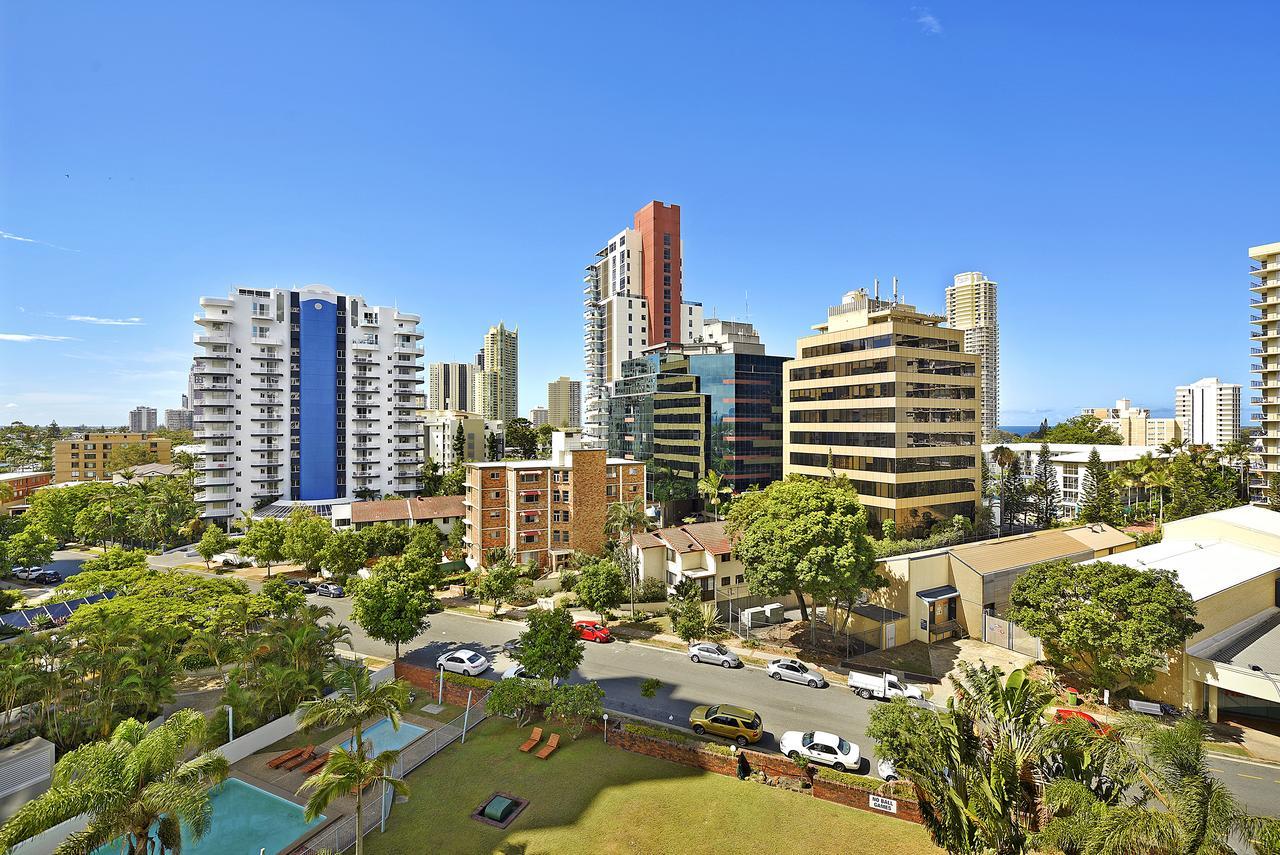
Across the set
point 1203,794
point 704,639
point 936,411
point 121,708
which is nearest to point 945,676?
point 704,639

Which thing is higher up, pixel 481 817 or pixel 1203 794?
pixel 1203 794

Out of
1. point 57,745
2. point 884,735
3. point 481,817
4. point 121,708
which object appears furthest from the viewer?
point 121,708

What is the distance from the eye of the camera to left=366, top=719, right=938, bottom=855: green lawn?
67.3 feet

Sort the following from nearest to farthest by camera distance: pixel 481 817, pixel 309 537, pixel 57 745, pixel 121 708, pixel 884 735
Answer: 1. pixel 884 735
2. pixel 481 817
3. pixel 57 745
4. pixel 121 708
5. pixel 309 537

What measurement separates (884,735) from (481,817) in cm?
1519

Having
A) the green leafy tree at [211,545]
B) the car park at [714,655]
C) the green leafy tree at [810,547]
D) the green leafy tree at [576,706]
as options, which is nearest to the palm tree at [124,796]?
the green leafy tree at [576,706]

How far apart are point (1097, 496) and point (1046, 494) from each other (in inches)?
206

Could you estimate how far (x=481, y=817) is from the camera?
72.8 ft

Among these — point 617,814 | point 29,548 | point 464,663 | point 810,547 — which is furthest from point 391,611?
point 29,548

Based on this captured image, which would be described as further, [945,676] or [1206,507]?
[1206,507]

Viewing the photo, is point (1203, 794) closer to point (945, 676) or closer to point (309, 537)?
point (945, 676)

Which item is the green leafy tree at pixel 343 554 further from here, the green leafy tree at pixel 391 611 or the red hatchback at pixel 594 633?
the red hatchback at pixel 594 633

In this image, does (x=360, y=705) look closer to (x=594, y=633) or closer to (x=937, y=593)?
(x=594, y=633)

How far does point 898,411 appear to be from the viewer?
61.5m
